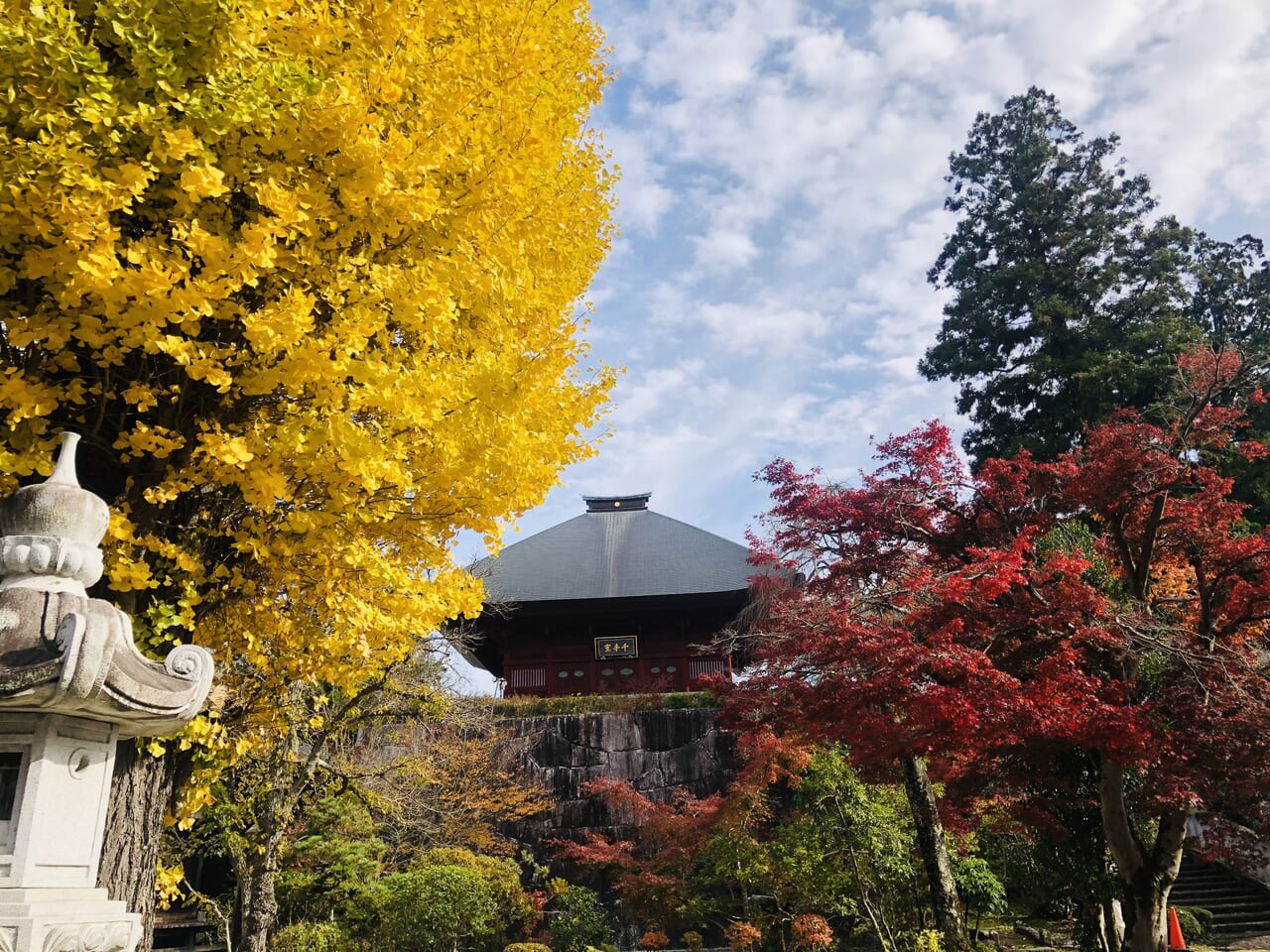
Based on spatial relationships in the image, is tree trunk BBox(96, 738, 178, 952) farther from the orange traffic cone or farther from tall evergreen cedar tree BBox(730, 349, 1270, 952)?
the orange traffic cone

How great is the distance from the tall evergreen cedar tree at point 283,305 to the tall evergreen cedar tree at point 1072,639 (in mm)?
3651

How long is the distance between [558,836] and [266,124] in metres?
14.1

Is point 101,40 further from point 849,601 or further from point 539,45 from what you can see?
point 849,601

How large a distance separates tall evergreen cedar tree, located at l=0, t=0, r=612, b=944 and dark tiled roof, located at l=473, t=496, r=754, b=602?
41.3 ft

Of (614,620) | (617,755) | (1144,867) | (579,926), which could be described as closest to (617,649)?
(614,620)

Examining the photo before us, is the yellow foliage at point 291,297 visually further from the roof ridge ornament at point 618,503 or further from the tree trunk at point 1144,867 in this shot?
the roof ridge ornament at point 618,503

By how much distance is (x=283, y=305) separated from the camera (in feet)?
11.7

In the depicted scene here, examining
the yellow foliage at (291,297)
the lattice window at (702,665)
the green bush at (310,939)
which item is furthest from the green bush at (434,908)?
the lattice window at (702,665)

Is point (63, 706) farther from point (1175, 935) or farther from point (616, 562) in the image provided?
point (616, 562)

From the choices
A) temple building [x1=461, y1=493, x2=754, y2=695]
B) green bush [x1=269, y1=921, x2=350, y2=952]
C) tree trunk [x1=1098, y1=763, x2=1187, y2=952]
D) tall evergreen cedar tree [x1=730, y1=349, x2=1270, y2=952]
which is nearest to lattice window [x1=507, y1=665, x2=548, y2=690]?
temple building [x1=461, y1=493, x2=754, y2=695]

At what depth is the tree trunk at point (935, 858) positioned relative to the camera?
28.3ft

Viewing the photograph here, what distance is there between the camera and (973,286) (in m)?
22.2

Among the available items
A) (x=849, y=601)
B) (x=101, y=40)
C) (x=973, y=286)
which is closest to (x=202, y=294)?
(x=101, y=40)

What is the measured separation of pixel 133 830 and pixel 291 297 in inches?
112
